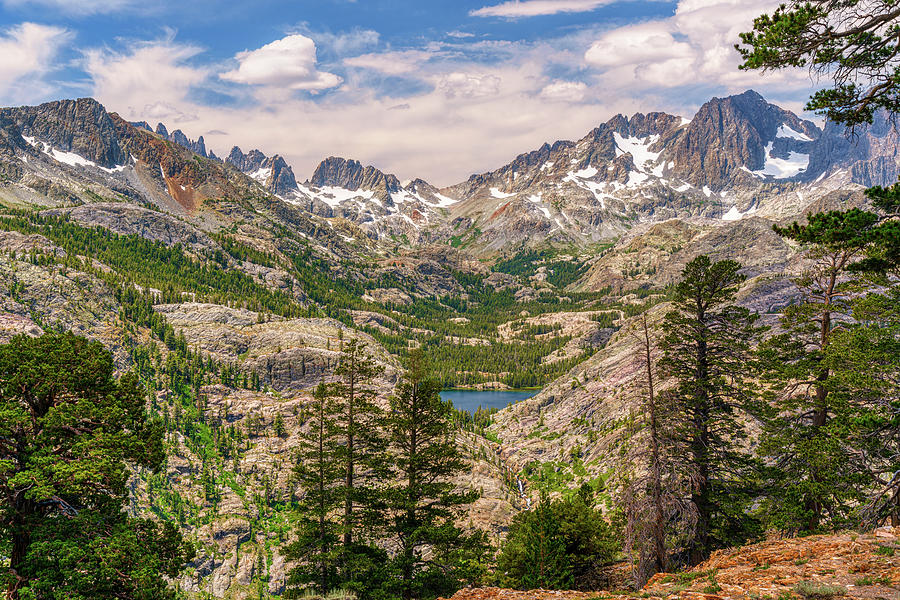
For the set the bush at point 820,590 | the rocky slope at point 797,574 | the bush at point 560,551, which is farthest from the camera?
the bush at point 560,551

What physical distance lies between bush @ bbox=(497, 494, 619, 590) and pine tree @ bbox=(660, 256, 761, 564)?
897 centimetres

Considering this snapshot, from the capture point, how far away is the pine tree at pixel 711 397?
26.7 m

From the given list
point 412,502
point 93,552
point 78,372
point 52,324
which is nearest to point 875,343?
point 412,502

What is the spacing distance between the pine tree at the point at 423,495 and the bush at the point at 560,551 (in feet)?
15.1

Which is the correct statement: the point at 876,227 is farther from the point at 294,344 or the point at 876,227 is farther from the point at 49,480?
the point at 294,344

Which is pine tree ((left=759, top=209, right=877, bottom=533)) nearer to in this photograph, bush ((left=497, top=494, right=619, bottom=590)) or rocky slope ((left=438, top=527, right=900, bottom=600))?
rocky slope ((left=438, top=527, right=900, bottom=600))

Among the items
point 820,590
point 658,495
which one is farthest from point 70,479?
point 658,495

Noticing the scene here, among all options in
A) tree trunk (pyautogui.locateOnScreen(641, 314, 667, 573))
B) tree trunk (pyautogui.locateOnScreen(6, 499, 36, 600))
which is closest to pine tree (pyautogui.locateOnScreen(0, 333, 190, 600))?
tree trunk (pyautogui.locateOnScreen(6, 499, 36, 600))

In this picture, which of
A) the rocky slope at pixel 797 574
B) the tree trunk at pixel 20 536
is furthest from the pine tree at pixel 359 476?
the tree trunk at pixel 20 536

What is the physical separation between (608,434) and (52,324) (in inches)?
6325

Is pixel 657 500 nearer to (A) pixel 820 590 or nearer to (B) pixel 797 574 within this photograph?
(B) pixel 797 574

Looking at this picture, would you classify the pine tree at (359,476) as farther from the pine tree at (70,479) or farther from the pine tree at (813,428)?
the pine tree at (813,428)

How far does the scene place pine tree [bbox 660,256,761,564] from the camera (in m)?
26.7

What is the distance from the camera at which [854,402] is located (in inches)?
918
